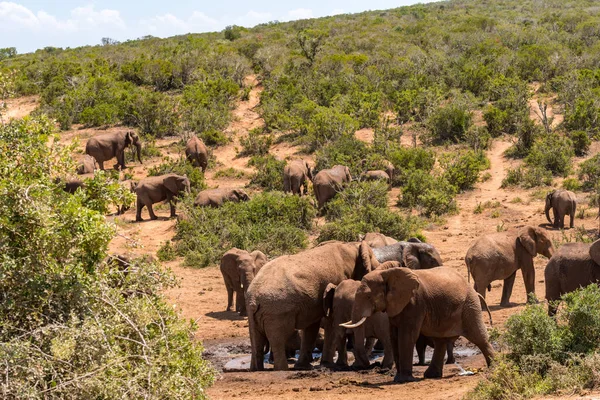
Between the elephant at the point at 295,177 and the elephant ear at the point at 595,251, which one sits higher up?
the elephant at the point at 295,177

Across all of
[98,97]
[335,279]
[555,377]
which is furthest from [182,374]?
[98,97]

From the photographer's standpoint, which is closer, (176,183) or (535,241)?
(535,241)

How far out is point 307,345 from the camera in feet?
37.6

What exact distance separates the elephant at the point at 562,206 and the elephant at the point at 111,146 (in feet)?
43.4

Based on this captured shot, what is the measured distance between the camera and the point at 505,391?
315 inches

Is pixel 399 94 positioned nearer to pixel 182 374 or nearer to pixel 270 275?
pixel 270 275

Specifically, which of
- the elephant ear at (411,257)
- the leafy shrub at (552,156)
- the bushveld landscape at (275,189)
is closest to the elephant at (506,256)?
the bushveld landscape at (275,189)

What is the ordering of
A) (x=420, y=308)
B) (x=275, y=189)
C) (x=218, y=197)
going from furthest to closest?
(x=275, y=189), (x=218, y=197), (x=420, y=308)

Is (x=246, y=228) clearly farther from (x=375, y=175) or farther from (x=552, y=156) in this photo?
(x=552, y=156)

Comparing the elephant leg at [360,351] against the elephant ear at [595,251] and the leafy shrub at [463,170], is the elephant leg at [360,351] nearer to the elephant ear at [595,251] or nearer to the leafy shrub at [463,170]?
the elephant ear at [595,251]

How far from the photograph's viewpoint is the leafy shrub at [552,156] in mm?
22766

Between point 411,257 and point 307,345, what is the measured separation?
81.9 inches

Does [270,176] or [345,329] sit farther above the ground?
[270,176]

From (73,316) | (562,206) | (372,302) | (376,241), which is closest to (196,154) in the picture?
(562,206)
